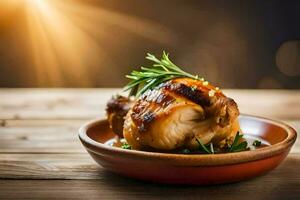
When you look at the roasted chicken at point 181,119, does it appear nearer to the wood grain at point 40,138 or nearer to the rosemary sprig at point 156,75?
the rosemary sprig at point 156,75

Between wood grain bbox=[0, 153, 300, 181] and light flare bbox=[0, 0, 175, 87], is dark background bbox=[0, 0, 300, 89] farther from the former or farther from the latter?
wood grain bbox=[0, 153, 300, 181]

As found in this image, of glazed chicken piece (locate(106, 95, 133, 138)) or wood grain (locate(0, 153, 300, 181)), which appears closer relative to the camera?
wood grain (locate(0, 153, 300, 181))

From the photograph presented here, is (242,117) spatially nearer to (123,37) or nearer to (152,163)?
(152,163)

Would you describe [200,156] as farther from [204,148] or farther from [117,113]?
[117,113]

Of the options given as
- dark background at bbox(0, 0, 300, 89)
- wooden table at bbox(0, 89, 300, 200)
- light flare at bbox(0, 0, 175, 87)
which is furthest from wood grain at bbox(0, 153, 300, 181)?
light flare at bbox(0, 0, 175, 87)

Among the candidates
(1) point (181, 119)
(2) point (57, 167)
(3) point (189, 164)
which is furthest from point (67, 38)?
(3) point (189, 164)

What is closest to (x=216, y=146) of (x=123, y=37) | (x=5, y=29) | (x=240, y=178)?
(x=240, y=178)
